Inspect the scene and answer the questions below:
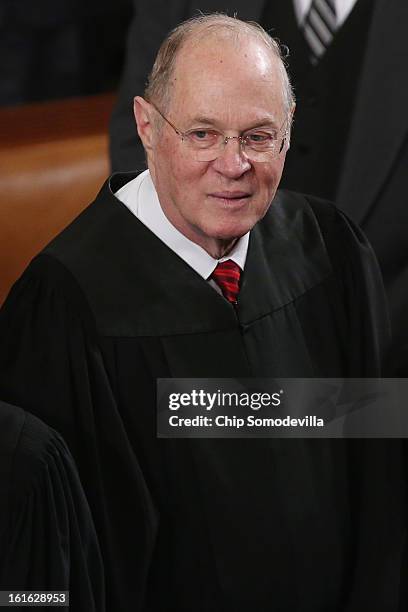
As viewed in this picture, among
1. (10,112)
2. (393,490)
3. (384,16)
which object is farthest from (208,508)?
(10,112)

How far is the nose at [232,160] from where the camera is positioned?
64.1 inches

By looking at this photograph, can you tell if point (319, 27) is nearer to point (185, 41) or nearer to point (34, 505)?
point (185, 41)

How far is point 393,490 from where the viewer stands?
6.42 ft

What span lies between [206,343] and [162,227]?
158 millimetres

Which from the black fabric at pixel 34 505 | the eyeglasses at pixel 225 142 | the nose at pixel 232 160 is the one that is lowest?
the black fabric at pixel 34 505

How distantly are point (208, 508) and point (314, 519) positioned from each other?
152 millimetres

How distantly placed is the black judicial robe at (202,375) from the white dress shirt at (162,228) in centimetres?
1

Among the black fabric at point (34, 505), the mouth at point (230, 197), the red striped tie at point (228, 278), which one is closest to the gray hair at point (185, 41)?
the mouth at point (230, 197)

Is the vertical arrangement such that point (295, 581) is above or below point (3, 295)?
below

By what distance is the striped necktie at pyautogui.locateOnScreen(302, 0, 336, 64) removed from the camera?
7.93ft

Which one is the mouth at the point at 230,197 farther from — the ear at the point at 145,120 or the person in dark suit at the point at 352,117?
the person in dark suit at the point at 352,117

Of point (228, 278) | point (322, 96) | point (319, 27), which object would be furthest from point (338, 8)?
point (228, 278)

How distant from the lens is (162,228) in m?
1.77

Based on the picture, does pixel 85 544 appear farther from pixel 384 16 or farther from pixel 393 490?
pixel 384 16
